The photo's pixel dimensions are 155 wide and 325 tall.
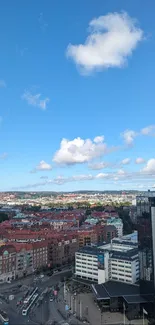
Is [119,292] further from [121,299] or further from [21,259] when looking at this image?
[21,259]

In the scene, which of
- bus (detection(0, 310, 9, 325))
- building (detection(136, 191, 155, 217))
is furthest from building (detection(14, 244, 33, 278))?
building (detection(136, 191, 155, 217))

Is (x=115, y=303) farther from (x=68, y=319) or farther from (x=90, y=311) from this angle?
(x=68, y=319)

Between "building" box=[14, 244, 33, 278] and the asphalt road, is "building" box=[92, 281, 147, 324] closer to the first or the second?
the asphalt road

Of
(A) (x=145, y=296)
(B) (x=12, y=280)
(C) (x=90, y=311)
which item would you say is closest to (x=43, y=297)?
(C) (x=90, y=311)

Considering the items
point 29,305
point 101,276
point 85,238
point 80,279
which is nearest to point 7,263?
point 80,279

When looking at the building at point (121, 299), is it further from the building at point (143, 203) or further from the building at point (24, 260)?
the building at point (24, 260)
